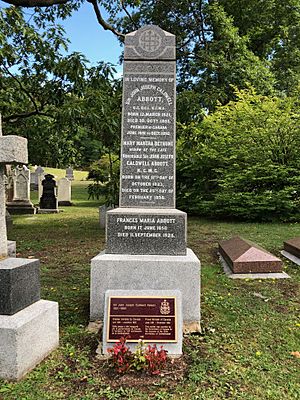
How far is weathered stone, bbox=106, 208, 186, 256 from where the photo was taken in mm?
4008

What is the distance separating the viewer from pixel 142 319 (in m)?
3.20

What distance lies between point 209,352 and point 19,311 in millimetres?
1615

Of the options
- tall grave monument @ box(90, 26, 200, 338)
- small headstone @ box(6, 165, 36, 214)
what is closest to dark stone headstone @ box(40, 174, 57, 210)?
small headstone @ box(6, 165, 36, 214)

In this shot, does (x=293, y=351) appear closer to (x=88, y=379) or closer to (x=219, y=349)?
(x=219, y=349)

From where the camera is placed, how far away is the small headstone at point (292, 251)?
639 centimetres

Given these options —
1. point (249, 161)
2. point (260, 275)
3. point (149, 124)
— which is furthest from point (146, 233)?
point (249, 161)

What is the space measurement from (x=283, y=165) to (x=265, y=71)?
25.0 feet

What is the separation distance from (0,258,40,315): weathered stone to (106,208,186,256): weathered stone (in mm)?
1067

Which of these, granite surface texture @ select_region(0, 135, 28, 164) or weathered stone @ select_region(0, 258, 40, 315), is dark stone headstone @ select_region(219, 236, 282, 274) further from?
granite surface texture @ select_region(0, 135, 28, 164)

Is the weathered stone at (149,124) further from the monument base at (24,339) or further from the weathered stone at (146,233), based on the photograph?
the monument base at (24,339)

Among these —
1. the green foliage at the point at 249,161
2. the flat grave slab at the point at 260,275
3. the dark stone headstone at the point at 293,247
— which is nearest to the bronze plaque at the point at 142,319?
the flat grave slab at the point at 260,275

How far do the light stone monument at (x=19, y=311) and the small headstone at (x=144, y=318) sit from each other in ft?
1.68

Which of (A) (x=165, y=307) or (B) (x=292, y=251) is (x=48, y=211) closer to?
(B) (x=292, y=251)

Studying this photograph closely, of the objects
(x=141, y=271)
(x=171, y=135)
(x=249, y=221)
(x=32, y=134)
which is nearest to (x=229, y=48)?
(x=249, y=221)
